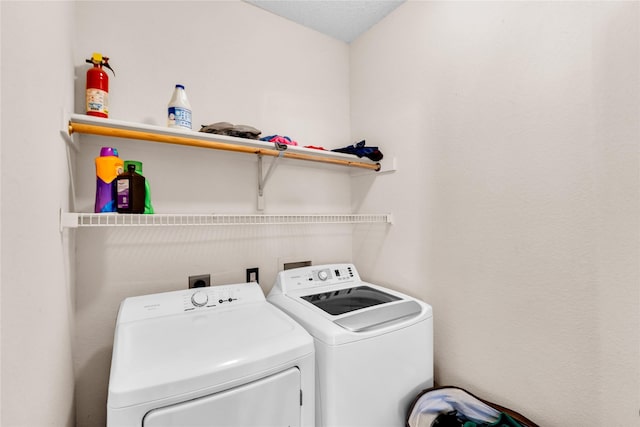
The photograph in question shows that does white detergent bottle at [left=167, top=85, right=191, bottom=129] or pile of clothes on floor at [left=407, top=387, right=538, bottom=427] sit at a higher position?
white detergent bottle at [left=167, top=85, right=191, bottom=129]

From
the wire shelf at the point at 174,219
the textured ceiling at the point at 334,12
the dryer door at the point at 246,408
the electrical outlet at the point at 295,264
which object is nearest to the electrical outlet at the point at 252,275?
the electrical outlet at the point at 295,264

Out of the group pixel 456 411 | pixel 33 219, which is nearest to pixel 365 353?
pixel 456 411

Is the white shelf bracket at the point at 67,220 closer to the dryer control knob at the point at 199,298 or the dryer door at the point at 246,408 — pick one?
the dryer control knob at the point at 199,298

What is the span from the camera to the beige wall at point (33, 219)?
563 mm

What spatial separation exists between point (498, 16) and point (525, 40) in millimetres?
207

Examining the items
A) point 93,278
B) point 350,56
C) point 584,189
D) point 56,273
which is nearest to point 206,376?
point 56,273

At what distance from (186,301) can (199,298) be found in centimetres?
6

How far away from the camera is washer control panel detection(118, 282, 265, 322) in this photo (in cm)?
125

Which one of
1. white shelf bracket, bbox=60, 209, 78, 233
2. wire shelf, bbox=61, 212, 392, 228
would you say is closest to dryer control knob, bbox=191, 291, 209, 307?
wire shelf, bbox=61, 212, 392, 228

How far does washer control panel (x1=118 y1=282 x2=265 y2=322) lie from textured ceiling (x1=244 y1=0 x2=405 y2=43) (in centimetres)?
184

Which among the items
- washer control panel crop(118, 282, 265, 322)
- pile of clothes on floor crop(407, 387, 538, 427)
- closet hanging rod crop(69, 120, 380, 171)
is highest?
closet hanging rod crop(69, 120, 380, 171)

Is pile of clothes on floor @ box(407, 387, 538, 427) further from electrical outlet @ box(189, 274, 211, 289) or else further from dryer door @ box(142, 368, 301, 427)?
electrical outlet @ box(189, 274, 211, 289)

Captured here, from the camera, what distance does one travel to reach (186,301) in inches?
53.6

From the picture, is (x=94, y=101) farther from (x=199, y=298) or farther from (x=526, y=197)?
(x=526, y=197)
